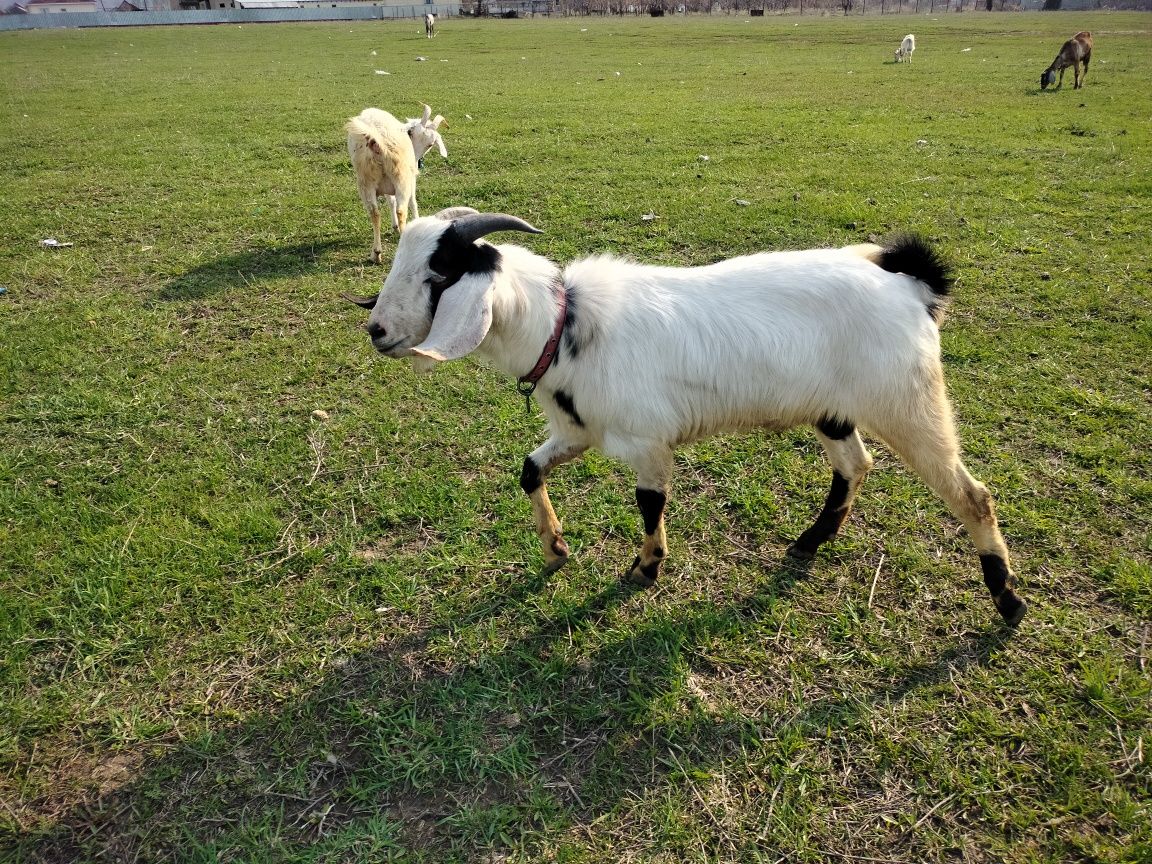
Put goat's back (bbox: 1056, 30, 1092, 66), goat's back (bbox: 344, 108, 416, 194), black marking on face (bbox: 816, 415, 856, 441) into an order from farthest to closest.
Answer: goat's back (bbox: 1056, 30, 1092, 66)
goat's back (bbox: 344, 108, 416, 194)
black marking on face (bbox: 816, 415, 856, 441)

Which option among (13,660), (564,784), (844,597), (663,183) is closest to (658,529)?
(844,597)

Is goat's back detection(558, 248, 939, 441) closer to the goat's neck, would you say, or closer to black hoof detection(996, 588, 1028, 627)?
the goat's neck

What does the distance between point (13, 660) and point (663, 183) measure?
27.0 feet

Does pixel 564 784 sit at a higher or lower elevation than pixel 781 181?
lower

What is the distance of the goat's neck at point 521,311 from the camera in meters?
3.01

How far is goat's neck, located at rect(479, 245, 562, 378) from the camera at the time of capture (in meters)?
3.01

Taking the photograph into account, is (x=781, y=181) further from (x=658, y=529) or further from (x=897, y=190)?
(x=658, y=529)

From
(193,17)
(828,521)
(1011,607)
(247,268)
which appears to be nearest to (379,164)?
(247,268)

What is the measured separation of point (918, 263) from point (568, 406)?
5.50 ft

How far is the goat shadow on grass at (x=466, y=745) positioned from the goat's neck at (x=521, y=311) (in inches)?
48.6

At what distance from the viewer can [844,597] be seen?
3293 mm

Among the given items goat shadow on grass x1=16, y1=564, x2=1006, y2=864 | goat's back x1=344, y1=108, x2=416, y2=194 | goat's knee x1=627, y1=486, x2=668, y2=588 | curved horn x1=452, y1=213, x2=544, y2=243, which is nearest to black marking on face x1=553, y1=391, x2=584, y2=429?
goat's knee x1=627, y1=486, x2=668, y2=588

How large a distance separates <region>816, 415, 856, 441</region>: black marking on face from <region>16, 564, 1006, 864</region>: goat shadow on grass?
91 centimetres

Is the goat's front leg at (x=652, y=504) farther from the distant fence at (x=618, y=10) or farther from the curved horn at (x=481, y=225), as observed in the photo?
the distant fence at (x=618, y=10)
